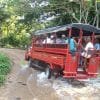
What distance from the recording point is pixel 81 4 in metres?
30.7

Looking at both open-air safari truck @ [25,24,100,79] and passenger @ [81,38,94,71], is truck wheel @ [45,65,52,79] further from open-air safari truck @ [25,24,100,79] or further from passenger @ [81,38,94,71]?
passenger @ [81,38,94,71]

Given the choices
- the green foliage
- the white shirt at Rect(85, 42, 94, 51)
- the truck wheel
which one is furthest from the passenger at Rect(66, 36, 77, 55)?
the green foliage

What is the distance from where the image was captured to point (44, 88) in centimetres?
1705

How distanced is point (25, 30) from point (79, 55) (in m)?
28.8

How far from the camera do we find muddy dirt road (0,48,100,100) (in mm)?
15188

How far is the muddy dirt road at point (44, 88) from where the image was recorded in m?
15.2

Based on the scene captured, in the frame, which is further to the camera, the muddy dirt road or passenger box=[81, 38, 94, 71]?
passenger box=[81, 38, 94, 71]

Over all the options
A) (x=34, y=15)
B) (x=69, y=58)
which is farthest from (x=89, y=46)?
(x=34, y=15)

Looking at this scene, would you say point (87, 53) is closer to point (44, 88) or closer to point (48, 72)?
point (44, 88)

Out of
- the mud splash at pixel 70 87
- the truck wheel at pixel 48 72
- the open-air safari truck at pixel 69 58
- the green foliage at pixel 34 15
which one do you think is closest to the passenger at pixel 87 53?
the open-air safari truck at pixel 69 58

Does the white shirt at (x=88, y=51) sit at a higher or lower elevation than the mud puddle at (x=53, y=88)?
higher

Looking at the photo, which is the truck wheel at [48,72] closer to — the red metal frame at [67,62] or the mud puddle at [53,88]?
the mud puddle at [53,88]

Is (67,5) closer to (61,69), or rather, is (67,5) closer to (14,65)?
(14,65)

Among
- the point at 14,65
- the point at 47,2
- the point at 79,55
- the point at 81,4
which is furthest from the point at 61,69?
the point at 47,2
